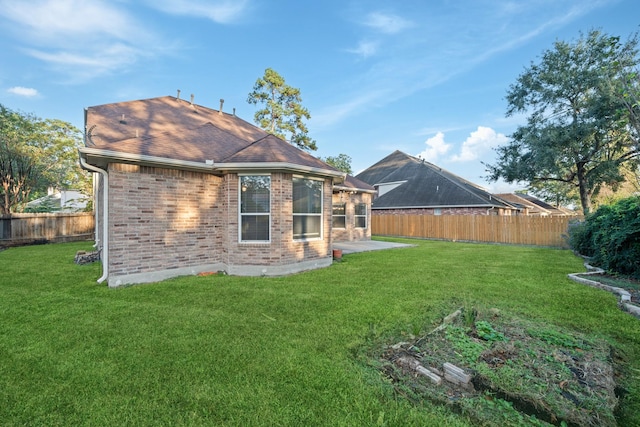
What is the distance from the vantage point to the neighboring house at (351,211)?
1549 centimetres

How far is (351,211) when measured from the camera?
16.0 metres

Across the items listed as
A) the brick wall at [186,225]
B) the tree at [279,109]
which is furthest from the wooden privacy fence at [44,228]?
the tree at [279,109]

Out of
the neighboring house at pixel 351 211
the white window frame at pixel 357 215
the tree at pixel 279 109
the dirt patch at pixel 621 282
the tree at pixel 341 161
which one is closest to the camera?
the dirt patch at pixel 621 282

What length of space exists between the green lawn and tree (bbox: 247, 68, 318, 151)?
18.2 metres

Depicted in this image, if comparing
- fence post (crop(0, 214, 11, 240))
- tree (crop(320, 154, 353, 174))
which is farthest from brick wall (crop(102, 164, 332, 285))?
tree (crop(320, 154, 353, 174))

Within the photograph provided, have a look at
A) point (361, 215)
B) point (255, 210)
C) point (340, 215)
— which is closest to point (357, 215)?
point (361, 215)

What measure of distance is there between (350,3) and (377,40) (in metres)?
2.04

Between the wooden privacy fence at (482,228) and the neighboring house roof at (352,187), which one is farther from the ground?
the neighboring house roof at (352,187)

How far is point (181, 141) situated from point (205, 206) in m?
2.05

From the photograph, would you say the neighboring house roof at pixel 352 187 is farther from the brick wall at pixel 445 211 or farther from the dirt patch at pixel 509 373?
the dirt patch at pixel 509 373

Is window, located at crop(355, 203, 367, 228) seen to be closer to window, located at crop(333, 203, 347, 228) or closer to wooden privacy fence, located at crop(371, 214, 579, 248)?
window, located at crop(333, 203, 347, 228)

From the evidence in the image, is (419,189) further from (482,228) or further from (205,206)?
(205,206)

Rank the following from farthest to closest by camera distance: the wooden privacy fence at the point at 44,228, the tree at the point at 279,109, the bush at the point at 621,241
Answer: the tree at the point at 279,109, the wooden privacy fence at the point at 44,228, the bush at the point at 621,241

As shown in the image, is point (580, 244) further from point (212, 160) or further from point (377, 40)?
point (212, 160)
